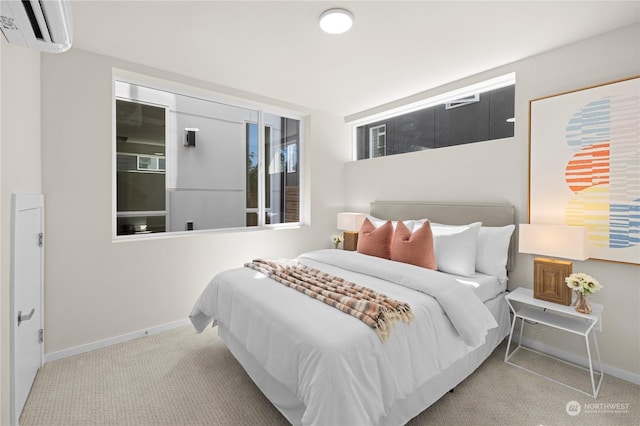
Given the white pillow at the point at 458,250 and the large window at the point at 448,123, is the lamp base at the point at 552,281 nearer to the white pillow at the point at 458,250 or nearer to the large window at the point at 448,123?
the white pillow at the point at 458,250

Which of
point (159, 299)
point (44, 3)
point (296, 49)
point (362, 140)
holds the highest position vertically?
point (296, 49)

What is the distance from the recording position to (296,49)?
8.55 ft

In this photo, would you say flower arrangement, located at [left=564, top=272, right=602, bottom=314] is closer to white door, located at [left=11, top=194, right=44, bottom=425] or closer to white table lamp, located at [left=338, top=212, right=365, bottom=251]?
white table lamp, located at [left=338, top=212, right=365, bottom=251]

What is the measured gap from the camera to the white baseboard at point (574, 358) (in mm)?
2232

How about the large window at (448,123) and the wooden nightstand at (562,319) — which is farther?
the large window at (448,123)

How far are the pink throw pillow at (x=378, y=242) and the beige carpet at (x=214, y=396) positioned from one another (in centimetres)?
131

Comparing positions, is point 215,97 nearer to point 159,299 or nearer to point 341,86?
point 341,86

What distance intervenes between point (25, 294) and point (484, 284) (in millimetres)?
3318

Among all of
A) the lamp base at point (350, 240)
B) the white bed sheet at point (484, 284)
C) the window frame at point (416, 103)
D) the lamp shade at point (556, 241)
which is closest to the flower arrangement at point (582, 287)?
the lamp shade at point (556, 241)

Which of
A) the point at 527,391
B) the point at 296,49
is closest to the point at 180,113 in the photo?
the point at 296,49

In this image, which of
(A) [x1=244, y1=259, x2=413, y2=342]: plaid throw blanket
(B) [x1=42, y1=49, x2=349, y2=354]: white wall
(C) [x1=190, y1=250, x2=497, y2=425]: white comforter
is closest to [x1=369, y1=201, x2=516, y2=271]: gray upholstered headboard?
(C) [x1=190, y1=250, x2=497, y2=425]: white comforter

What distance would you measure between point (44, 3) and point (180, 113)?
243 cm

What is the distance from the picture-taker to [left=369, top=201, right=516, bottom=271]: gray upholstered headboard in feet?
9.24

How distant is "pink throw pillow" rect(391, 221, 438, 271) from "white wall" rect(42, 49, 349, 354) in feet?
7.28
